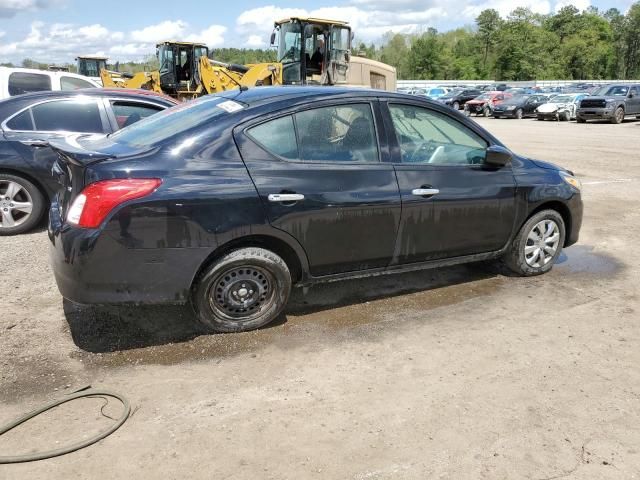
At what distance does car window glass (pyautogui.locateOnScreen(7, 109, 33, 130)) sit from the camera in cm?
624

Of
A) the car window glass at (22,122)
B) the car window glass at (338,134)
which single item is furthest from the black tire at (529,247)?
the car window glass at (22,122)

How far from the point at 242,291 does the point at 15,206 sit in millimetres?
3829

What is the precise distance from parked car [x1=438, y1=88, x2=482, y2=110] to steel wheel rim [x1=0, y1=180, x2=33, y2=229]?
36206mm

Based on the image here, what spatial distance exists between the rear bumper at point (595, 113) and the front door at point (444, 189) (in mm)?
25014

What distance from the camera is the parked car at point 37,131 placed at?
6.14 metres

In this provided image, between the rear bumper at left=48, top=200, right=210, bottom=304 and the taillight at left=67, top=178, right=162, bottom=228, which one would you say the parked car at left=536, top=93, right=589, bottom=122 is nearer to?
the rear bumper at left=48, top=200, right=210, bottom=304

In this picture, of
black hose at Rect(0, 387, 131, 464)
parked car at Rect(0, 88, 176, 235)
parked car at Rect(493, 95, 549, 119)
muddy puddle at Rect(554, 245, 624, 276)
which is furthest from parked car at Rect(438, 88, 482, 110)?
black hose at Rect(0, 387, 131, 464)

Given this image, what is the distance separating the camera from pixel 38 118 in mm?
6340

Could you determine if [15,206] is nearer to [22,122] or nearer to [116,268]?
[22,122]

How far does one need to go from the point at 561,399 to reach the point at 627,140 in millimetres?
18220

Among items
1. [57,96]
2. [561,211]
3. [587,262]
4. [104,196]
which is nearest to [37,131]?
[57,96]

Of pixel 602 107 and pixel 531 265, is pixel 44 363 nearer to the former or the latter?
pixel 531 265

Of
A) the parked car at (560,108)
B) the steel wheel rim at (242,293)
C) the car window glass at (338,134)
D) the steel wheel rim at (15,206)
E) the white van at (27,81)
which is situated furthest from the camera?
the parked car at (560,108)

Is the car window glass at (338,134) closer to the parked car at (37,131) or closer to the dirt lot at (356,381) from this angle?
the dirt lot at (356,381)
